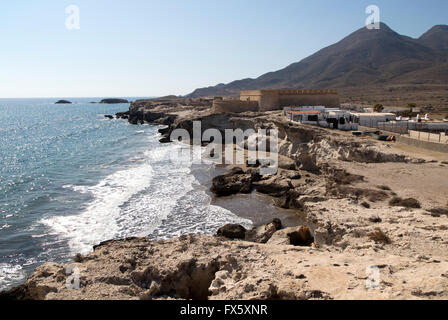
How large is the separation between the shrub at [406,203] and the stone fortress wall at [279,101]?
32.3 metres

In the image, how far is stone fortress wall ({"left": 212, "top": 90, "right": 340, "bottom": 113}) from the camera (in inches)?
1693

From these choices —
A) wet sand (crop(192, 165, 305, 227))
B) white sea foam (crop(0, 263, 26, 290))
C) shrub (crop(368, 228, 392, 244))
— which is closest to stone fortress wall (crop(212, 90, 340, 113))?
wet sand (crop(192, 165, 305, 227))

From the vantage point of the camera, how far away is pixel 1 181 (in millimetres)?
25438

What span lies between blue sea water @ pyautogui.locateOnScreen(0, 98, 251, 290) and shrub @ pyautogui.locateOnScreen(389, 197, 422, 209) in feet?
22.7

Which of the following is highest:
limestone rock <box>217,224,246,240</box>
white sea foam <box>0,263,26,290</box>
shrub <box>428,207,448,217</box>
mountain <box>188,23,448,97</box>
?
mountain <box>188,23,448,97</box>

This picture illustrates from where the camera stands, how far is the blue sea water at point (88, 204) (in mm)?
14500

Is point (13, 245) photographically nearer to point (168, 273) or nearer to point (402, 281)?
point (168, 273)

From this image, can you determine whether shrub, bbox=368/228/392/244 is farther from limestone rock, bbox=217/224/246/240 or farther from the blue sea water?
the blue sea water

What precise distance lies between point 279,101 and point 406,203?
3373cm

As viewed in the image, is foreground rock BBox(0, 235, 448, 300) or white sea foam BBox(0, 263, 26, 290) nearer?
foreground rock BBox(0, 235, 448, 300)

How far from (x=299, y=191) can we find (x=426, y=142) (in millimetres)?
7714

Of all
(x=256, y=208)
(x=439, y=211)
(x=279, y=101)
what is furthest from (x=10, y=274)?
(x=279, y=101)

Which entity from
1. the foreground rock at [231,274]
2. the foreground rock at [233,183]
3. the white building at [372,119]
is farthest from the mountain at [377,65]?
the foreground rock at [231,274]
